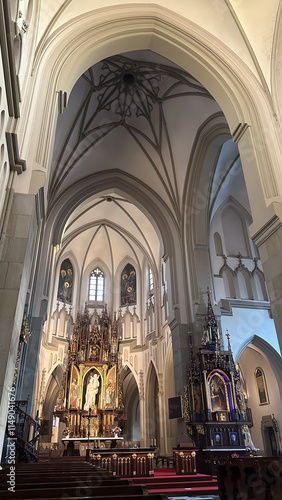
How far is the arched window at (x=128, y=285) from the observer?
71.9 feet

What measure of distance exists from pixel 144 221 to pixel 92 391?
8.98 m

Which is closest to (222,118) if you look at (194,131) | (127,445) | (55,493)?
(194,131)

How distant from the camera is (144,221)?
63.6 ft

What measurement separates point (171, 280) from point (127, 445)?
10.2m

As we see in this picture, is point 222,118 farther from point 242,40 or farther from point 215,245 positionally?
point 215,245

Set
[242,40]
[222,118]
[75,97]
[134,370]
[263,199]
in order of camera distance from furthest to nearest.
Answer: [134,370], [75,97], [222,118], [242,40], [263,199]

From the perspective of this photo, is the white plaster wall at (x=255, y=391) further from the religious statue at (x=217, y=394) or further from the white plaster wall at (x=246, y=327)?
the religious statue at (x=217, y=394)

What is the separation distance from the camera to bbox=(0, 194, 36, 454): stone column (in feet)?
14.6

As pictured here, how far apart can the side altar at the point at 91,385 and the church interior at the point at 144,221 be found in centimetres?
7

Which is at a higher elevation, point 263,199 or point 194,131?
point 194,131

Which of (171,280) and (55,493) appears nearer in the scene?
(55,493)

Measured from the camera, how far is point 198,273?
514 inches

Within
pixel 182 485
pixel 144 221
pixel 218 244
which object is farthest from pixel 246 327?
pixel 144 221

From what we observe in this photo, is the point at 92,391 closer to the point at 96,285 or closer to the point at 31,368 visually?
the point at 31,368
